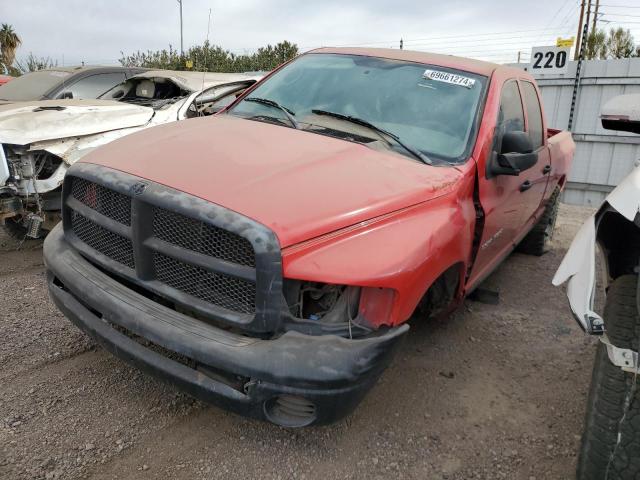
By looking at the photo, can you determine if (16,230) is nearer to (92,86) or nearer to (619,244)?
(92,86)

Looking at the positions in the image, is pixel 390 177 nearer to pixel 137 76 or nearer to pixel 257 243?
pixel 257 243

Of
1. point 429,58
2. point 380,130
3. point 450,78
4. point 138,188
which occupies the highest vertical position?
point 429,58

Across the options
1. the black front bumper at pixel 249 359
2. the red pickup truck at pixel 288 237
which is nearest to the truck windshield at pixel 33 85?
the red pickup truck at pixel 288 237

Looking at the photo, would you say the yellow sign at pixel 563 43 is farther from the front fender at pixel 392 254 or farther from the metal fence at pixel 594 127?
the front fender at pixel 392 254

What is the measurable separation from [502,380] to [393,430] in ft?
3.09

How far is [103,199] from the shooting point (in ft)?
8.55

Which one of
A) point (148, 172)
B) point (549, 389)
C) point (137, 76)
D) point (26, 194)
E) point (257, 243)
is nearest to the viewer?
point (257, 243)

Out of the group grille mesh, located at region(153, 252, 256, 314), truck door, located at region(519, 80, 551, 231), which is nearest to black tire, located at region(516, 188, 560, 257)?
truck door, located at region(519, 80, 551, 231)

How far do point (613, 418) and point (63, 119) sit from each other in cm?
493

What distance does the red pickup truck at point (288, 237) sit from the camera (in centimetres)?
210

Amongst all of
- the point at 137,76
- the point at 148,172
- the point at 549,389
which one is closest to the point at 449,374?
the point at 549,389

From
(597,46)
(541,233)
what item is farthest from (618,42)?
(541,233)

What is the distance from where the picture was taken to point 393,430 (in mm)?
2730

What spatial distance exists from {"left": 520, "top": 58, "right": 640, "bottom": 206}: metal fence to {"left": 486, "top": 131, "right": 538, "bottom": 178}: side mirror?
9.08m
